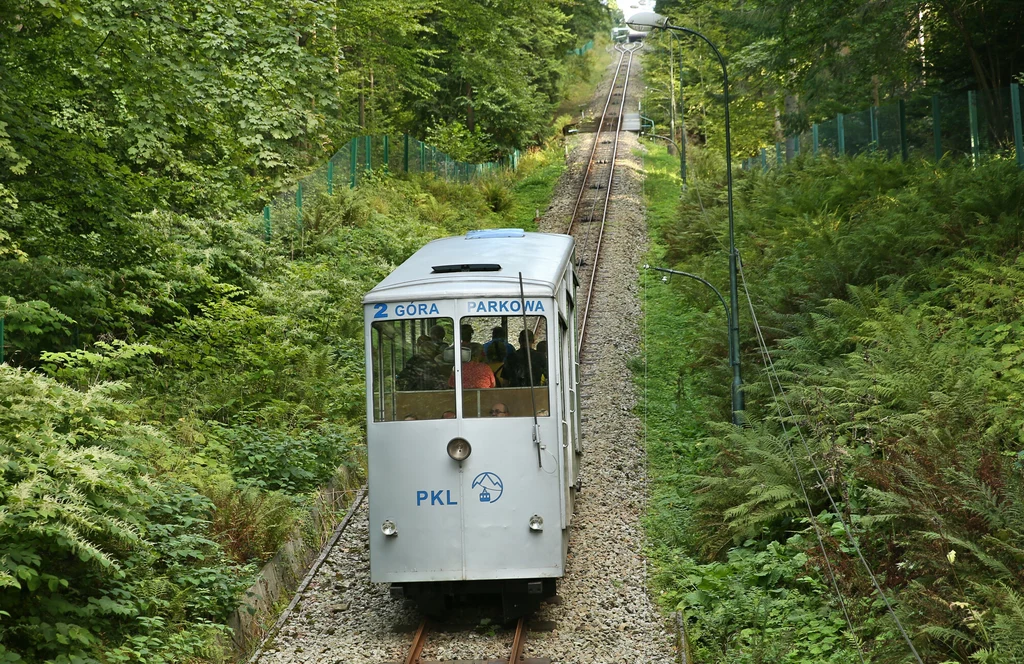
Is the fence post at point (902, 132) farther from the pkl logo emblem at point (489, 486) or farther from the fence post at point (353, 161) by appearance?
the pkl logo emblem at point (489, 486)

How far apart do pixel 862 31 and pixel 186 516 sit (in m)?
15.6

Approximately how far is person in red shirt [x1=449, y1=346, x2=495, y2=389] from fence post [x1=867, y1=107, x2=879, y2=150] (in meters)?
17.3

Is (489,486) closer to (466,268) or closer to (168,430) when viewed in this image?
(466,268)

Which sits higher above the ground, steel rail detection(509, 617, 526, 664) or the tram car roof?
the tram car roof

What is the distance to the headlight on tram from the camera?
9.23 meters

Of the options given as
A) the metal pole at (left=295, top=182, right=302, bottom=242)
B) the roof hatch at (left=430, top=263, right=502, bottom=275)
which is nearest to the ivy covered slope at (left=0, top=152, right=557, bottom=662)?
the metal pole at (left=295, top=182, right=302, bottom=242)

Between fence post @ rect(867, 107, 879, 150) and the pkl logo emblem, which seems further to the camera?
fence post @ rect(867, 107, 879, 150)

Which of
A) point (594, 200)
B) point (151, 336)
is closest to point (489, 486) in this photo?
point (151, 336)

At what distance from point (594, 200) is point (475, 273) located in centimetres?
2646

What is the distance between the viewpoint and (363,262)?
22.9 m

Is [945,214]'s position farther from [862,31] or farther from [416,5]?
[416,5]

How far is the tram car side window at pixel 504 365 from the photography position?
939 cm

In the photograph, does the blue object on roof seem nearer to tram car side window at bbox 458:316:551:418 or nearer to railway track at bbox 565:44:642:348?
tram car side window at bbox 458:316:551:418

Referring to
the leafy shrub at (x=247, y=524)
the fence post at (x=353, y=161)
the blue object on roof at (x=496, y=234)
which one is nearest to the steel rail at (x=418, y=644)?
the leafy shrub at (x=247, y=524)
